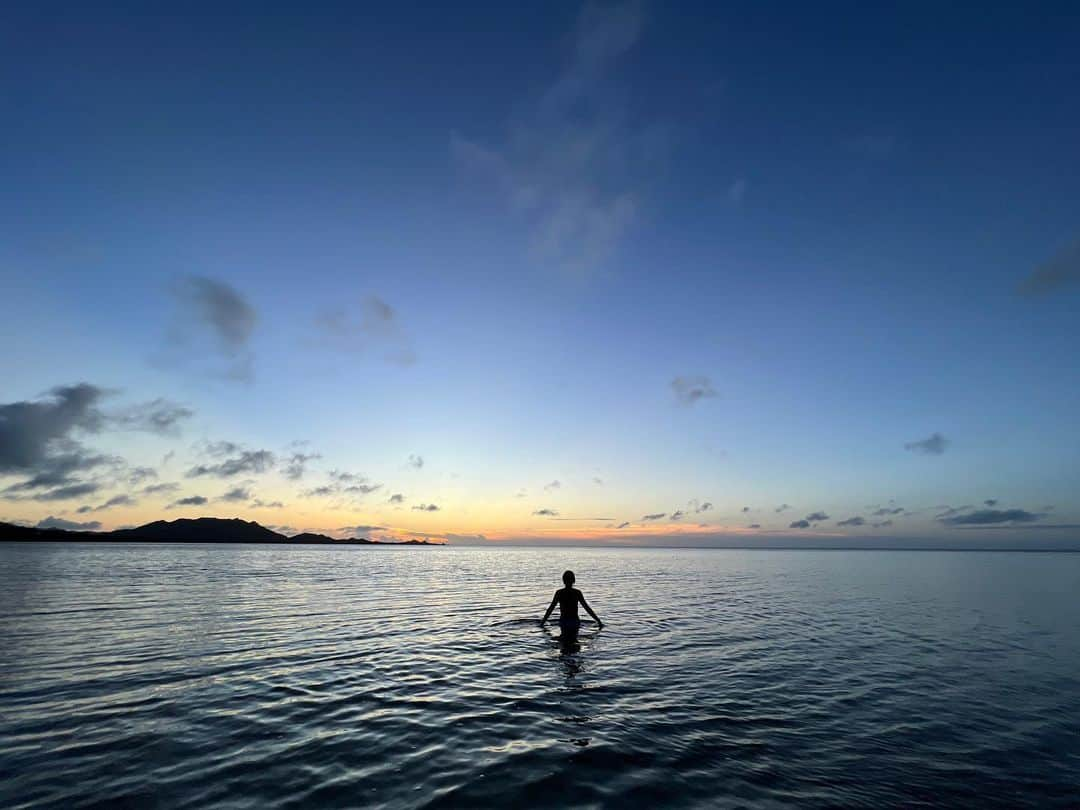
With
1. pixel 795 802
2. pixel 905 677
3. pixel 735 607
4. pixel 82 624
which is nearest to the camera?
pixel 795 802

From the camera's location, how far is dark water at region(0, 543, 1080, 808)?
10.6 meters

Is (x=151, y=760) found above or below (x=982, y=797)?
above

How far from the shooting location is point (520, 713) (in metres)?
15.1

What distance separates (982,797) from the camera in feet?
35.3

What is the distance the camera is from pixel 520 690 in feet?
57.1

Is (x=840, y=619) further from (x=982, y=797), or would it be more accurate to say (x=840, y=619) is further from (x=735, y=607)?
(x=982, y=797)

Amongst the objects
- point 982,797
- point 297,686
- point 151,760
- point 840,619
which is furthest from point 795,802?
point 840,619

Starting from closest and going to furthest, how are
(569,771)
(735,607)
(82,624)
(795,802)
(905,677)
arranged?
(795,802) < (569,771) < (905,677) < (82,624) < (735,607)

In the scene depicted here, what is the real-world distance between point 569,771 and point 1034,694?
19090mm

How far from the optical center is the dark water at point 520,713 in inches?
416

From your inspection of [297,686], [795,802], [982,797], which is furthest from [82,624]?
[982,797]

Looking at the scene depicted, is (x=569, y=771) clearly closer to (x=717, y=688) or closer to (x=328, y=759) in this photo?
(x=328, y=759)

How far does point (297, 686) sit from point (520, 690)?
7.33m

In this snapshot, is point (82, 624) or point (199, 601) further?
point (199, 601)
